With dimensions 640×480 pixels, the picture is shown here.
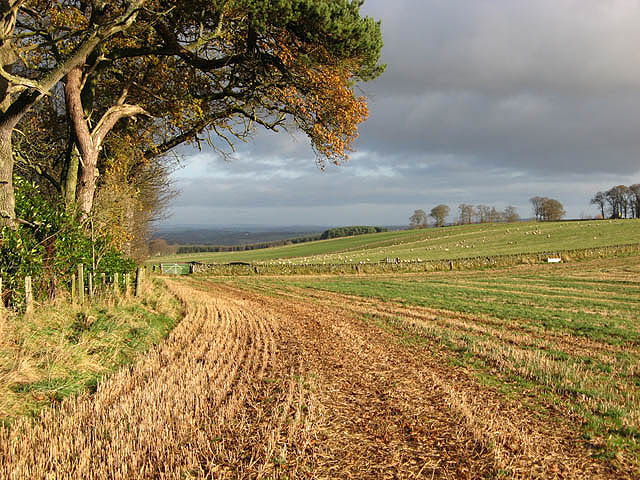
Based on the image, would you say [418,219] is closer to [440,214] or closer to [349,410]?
[440,214]

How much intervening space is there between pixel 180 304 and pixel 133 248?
49.4 feet

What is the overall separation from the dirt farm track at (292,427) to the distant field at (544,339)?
0.54 metres

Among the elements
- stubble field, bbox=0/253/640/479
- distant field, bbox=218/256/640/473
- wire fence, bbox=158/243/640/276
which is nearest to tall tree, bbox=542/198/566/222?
wire fence, bbox=158/243/640/276

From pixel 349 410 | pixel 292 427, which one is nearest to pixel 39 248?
pixel 292 427

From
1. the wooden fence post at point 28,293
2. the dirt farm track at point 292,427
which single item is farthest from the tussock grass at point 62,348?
the dirt farm track at point 292,427

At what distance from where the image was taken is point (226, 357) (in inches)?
298

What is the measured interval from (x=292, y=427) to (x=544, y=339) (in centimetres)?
887

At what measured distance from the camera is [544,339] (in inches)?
409

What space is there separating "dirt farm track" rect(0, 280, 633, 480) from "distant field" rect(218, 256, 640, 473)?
54 cm

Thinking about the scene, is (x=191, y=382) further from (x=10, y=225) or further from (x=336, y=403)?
(x=10, y=225)

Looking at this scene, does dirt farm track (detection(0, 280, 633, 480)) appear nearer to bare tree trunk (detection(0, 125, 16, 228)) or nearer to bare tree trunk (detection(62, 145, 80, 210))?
bare tree trunk (detection(0, 125, 16, 228))

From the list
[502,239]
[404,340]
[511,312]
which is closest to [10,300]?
[404,340]

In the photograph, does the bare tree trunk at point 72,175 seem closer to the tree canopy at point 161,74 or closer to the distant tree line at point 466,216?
the tree canopy at point 161,74

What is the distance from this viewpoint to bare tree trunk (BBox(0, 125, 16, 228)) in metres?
8.18
